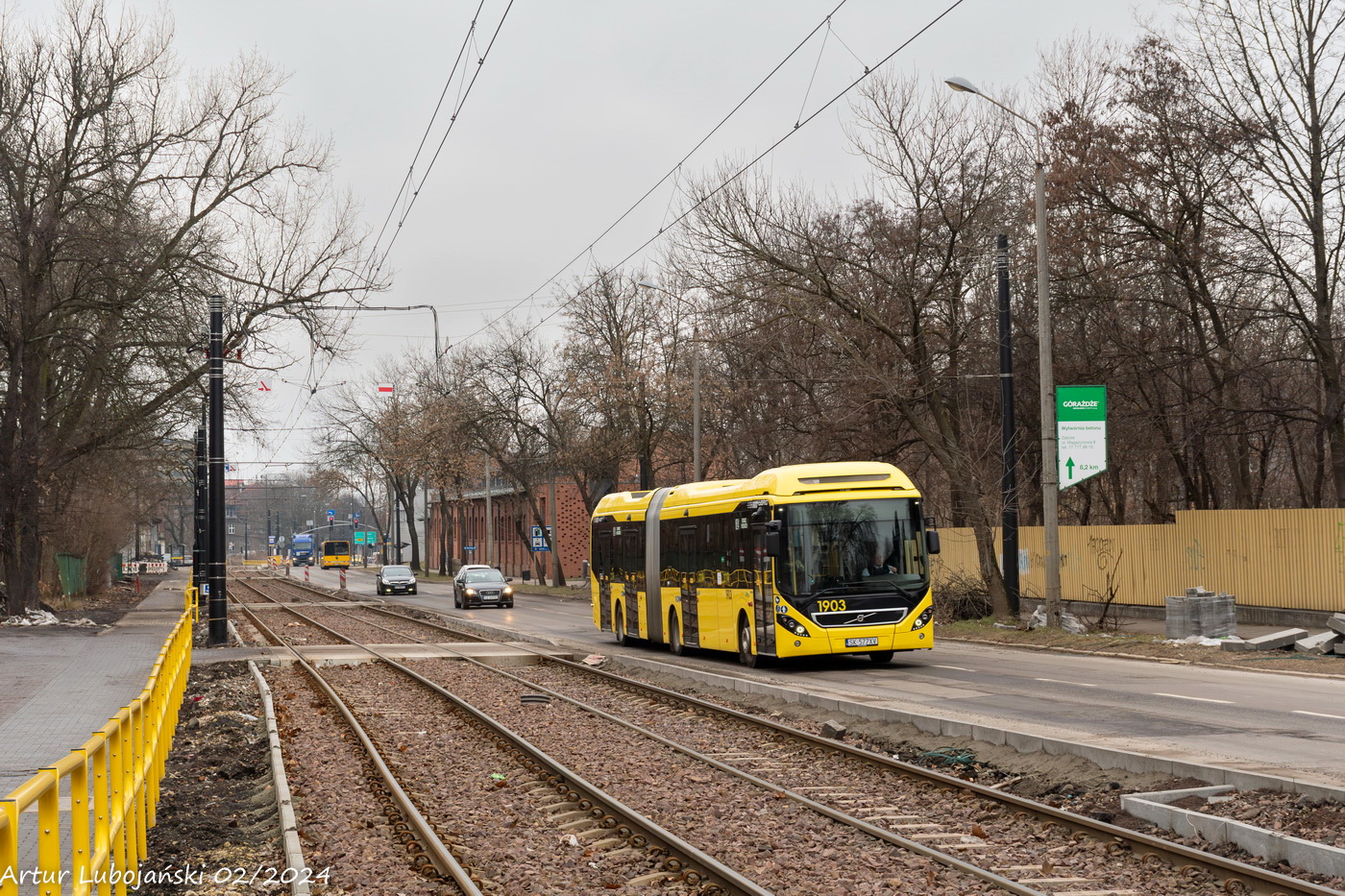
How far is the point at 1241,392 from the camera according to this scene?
31141 mm

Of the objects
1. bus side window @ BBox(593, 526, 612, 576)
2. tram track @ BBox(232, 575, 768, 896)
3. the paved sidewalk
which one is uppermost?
bus side window @ BBox(593, 526, 612, 576)

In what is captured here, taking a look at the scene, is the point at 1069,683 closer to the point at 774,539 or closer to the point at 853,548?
the point at 853,548

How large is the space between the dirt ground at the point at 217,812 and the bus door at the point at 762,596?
7.61 meters

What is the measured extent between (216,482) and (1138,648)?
689 inches

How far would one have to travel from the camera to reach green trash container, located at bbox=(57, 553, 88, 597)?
4869 cm

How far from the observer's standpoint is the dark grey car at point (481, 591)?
48.2m

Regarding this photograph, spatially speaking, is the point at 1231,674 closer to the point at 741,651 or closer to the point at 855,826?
the point at 741,651

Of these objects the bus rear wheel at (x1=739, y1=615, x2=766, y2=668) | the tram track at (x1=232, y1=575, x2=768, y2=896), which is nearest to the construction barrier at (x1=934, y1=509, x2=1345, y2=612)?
the bus rear wheel at (x1=739, y1=615, x2=766, y2=668)

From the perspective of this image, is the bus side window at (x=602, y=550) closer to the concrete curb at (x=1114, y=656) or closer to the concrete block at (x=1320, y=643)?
the concrete curb at (x=1114, y=656)

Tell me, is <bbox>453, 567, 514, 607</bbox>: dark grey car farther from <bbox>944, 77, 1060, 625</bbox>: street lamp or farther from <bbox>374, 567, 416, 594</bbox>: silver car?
<bbox>944, 77, 1060, 625</bbox>: street lamp

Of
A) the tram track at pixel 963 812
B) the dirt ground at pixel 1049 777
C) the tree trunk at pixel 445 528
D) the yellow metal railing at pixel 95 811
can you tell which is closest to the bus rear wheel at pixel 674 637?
the tram track at pixel 963 812

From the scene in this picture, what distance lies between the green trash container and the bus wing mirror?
35984 millimetres

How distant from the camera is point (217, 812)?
1039 cm

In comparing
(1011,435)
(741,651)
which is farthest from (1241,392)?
(741,651)
